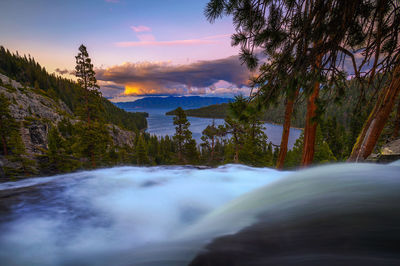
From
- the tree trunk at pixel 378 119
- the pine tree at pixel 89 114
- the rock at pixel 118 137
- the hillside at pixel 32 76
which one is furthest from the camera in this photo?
the hillside at pixel 32 76

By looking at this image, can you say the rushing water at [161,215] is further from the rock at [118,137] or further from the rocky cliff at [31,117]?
the rock at [118,137]

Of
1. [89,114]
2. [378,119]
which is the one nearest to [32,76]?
[89,114]

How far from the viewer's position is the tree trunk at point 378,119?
A: 414 centimetres

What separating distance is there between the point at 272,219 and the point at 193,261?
0.84m

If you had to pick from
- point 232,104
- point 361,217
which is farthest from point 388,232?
point 232,104

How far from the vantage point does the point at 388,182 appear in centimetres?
178

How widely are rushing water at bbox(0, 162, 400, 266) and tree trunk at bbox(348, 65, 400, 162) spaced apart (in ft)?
9.17

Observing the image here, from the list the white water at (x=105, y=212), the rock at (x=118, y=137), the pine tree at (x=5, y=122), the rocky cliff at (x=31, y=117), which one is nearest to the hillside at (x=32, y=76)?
the rock at (x=118, y=137)

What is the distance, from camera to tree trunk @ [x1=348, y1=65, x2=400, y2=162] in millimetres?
4139

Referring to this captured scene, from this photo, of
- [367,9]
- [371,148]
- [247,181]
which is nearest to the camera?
[367,9]

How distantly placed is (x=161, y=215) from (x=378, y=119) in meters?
5.67

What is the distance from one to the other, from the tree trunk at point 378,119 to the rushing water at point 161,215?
2796 millimetres

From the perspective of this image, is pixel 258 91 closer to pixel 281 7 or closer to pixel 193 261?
pixel 281 7

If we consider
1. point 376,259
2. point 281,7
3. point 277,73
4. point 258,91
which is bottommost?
point 376,259
